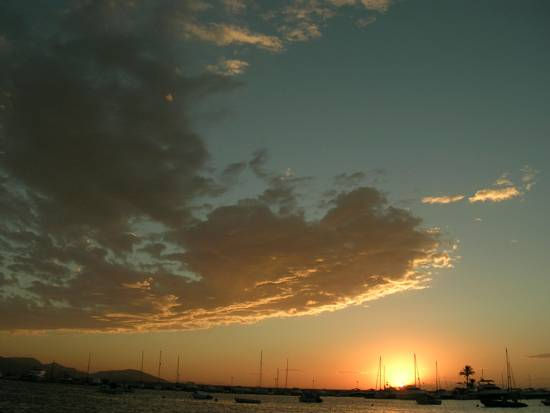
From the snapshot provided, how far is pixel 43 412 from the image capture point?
3098 inches

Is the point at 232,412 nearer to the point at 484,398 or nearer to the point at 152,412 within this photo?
the point at 152,412

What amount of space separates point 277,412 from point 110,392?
8873 cm

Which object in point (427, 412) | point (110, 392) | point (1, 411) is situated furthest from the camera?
point (110, 392)

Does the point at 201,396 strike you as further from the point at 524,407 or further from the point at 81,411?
the point at 524,407

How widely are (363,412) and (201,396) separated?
70.6 meters

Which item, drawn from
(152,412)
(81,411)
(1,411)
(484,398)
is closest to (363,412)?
(484,398)

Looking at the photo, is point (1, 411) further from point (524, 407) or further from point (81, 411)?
point (524, 407)

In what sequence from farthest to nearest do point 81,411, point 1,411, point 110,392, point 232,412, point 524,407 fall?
point 110,392 → point 524,407 → point 232,412 → point 81,411 → point 1,411

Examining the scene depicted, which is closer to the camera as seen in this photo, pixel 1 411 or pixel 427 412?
pixel 1 411

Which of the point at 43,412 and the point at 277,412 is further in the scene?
the point at 277,412

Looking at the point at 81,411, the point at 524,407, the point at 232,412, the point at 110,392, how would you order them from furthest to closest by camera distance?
the point at 110,392
the point at 524,407
the point at 232,412
the point at 81,411

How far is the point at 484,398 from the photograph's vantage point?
15725 centimetres

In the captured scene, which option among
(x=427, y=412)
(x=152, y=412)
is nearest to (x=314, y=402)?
(x=427, y=412)

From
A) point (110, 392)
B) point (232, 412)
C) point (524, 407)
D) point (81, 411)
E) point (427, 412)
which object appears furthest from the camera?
point (110, 392)
